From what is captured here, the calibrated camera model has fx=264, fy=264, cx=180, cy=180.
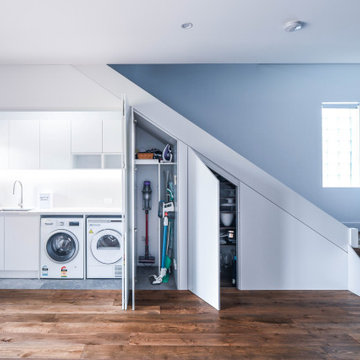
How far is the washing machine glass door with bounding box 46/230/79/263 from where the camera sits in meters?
3.32

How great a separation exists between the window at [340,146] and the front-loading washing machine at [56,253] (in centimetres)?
334

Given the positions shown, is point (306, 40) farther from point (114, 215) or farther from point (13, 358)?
point (13, 358)

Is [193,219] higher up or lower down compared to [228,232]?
higher up

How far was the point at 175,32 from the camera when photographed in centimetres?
256

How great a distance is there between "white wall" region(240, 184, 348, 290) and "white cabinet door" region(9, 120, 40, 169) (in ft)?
9.51

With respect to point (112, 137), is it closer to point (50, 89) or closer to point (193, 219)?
point (50, 89)

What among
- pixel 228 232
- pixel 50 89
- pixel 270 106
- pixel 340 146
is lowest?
pixel 228 232

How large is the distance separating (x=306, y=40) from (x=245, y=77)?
0.85 metres

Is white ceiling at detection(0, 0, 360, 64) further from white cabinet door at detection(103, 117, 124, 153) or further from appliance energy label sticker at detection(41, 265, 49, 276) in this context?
appliance energy label sticker at detection(41, 265, 49, 276)

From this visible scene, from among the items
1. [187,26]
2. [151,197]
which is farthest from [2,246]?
[187,26]

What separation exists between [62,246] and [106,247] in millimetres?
584

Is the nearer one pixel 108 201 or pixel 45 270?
pixel 45 270

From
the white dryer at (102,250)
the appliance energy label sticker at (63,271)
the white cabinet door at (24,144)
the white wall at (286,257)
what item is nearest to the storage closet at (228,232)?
the white wall at (286,257)

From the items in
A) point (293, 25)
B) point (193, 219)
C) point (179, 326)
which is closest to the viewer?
point (179, 326)
